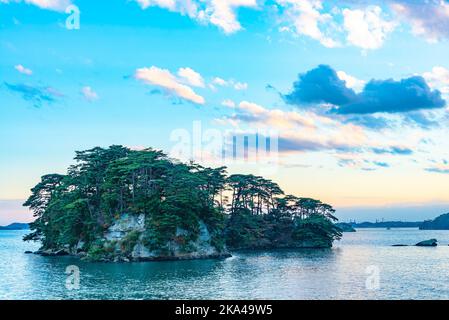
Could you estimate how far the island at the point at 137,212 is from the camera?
70000 mm

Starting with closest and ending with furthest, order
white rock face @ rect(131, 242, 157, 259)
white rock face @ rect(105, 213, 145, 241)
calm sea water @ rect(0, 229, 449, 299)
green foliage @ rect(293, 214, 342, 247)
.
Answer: calm sea water @ rect(0, 229, 449, 299), white rock face @ rect(131, 242, 157, 259), white rock face @ rect(105, 213, 145, 241), green foliage @ rect(293, 214, 342, 247)

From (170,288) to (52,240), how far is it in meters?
54.1

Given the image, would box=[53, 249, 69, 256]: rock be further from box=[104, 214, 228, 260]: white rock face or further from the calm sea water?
box=[104, 214, 228, 260]: white rock face

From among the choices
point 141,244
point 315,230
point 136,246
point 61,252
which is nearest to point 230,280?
point 141,244

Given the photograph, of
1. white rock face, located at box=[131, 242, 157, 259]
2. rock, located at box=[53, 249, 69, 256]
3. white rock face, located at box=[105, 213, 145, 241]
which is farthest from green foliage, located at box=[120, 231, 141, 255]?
Answer: rock, located at box=[53, 249, 69, 256]

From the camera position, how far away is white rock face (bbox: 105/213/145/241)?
70.8 metres

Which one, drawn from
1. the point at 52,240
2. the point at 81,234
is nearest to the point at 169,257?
the point at 81,234

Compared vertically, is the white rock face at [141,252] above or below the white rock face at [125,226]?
below

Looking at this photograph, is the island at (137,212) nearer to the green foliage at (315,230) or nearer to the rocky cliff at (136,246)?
the rocky cliff at (136,246)

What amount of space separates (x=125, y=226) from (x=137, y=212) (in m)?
2.94

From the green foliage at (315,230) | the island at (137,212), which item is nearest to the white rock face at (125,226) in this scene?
the island at (137,212)

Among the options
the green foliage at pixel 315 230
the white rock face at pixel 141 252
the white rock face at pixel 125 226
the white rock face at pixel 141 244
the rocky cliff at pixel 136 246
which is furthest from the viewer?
the green foliage at pixel 315 230

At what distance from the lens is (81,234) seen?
80.5 m
